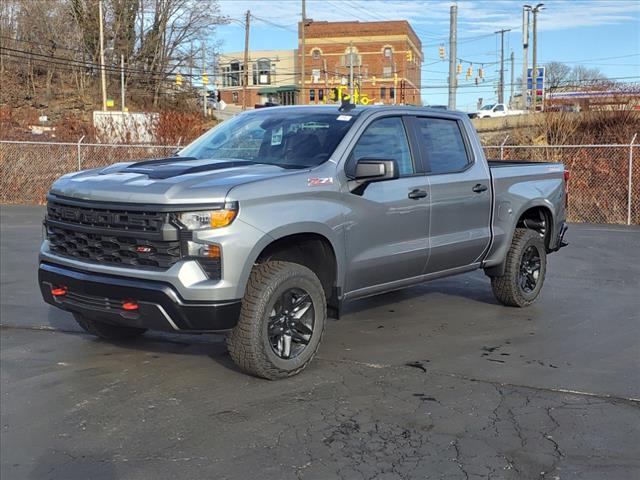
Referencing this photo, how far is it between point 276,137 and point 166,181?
1.42m

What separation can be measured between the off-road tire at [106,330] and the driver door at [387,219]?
194cm

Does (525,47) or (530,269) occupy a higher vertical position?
(525,47)

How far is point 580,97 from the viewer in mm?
28406

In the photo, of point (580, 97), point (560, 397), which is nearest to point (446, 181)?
point (560, 397)

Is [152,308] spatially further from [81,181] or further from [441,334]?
[441,334]

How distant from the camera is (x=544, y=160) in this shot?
62.4ft

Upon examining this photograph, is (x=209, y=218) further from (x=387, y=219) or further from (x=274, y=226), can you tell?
(x=387, y=219)

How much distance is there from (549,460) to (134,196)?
299 centimetres

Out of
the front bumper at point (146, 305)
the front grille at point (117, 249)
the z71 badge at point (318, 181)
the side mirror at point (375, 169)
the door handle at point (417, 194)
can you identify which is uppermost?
the side mirror at point (375, 169)

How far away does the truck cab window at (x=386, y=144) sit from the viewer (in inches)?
225

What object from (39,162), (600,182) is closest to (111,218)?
(600,182)

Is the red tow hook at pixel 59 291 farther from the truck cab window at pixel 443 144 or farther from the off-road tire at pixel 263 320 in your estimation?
the truck cab window at pixel 443 144

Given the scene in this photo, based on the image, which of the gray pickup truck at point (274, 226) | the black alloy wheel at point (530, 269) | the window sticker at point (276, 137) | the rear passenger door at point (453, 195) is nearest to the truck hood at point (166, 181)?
the gray pickup truck at point (274, 226)

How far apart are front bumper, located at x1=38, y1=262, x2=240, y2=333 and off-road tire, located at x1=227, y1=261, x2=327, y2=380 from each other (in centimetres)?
15
